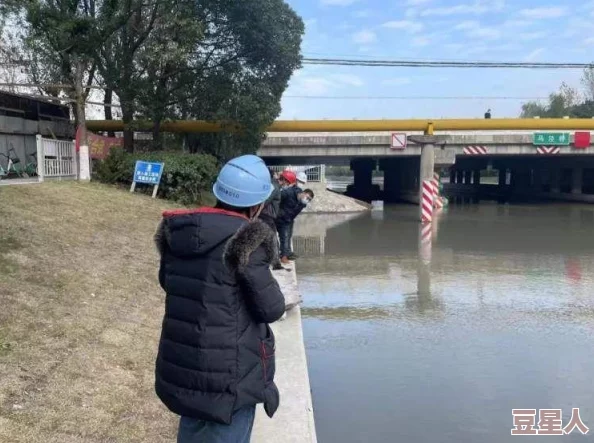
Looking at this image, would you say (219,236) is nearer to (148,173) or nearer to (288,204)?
(288,204)

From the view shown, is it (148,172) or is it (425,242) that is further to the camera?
(148,172)

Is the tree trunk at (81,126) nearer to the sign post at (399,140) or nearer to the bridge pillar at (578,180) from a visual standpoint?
the sign post at (399,140)

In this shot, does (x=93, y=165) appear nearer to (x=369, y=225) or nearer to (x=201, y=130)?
(x=201, y=130)

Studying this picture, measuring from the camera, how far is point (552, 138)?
84.0ft

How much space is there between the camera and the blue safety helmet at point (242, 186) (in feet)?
7.93

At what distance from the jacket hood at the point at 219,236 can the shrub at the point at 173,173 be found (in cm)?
1443

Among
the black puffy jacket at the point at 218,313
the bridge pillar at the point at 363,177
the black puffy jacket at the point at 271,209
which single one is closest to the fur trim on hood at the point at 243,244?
the black puffy jacket at the point at 218,313

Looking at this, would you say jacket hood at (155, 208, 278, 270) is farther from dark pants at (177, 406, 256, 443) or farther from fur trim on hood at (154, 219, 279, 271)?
dark pants at (177, 406, 256, 443)

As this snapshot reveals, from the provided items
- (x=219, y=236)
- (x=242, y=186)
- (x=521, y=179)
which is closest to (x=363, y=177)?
(x=521, y=179)

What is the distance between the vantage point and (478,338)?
6730mm

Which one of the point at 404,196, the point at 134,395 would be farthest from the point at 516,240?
the point at 404,196

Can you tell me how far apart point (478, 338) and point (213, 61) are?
548 inches

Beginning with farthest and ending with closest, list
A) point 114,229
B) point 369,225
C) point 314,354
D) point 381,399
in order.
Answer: point 369,225 < point 114,229 < point 314,354 < point 381,399

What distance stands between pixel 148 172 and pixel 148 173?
32mm
